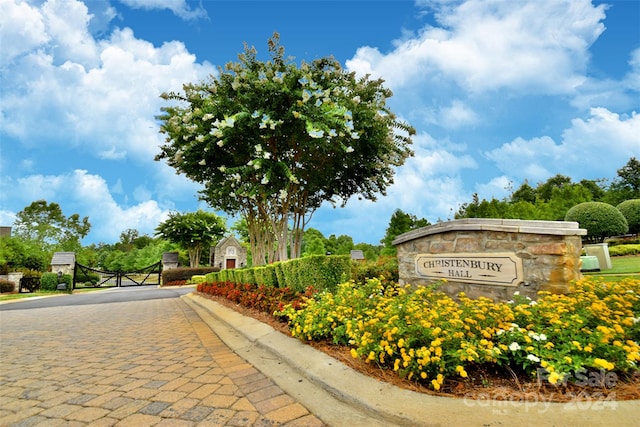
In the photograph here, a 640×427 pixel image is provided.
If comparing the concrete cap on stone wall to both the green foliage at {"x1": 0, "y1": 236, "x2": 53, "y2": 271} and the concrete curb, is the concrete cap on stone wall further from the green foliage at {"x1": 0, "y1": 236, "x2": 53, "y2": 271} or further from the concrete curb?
the green foliage at {"x1": 0, "y1": 236, "x2": 53, "y2": 271}

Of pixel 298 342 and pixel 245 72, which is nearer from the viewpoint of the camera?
pixel 298 342

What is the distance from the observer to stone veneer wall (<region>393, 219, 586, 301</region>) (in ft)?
12.9

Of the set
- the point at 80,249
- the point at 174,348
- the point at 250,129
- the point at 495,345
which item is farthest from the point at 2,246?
the point at 495,345

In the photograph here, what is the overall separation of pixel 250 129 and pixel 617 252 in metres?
16.9

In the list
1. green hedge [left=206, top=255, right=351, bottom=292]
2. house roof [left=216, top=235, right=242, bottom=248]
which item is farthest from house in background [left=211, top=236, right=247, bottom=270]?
green hedge [left=206, top=255, right=351, bottom=292]

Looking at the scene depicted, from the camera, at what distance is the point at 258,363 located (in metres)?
3.55

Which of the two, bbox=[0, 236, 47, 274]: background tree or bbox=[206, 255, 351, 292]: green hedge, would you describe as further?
bbox=[0, 236, 47, 274]: background tree

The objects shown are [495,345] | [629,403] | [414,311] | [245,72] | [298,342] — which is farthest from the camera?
[245,72]

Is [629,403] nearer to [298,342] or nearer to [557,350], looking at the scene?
[557,350]

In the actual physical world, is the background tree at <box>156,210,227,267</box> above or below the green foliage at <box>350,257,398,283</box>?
above

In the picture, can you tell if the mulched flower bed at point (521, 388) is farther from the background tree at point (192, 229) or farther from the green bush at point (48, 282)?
the background tree at point (192, 229)

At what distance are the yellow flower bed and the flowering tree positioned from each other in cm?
616

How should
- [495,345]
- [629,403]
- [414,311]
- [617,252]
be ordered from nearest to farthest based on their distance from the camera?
[629,403] → [495,345] → [414,311] → [617,252]

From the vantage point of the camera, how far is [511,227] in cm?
427
